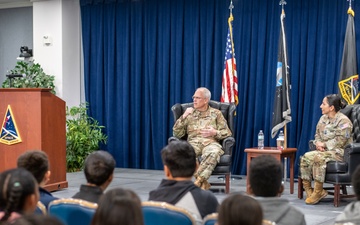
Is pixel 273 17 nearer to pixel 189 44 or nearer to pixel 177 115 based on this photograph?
pixel 189 44

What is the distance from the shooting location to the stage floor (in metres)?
5.56

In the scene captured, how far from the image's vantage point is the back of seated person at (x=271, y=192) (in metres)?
2.57

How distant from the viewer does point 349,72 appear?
281 inches

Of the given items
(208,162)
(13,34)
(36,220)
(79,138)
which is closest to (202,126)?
(208,162)

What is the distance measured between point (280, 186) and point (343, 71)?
4.76 metres

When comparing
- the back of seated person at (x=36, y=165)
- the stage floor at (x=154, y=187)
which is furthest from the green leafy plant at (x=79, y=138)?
the back of seated person at (x=36, y=165)

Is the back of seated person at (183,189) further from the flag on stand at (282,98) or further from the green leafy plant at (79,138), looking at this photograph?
the green leafy plant at (79,138)

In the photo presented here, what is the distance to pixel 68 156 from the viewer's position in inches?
353

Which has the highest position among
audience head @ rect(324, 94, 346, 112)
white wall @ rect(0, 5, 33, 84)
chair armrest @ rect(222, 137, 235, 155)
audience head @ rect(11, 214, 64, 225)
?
white wall @ rect(0, 5, 33, 84)

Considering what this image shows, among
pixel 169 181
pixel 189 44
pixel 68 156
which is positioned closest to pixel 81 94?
pixel 68 156

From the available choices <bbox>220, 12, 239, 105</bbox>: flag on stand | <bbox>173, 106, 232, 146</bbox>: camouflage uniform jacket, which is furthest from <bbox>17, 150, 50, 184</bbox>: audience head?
<bbox>220, 12, 239, 105</bbox>: flag on stand

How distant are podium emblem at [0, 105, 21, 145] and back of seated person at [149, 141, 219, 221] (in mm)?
3608

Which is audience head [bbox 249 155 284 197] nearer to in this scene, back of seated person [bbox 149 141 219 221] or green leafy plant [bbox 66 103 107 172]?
back of seated person [bbox 149 141 219 221]

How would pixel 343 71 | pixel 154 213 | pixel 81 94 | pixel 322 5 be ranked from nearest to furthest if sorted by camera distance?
pixel 154 213 < pixel 343 71 < pixel 322 5 < pixel 81 94
